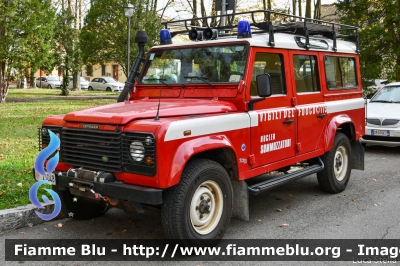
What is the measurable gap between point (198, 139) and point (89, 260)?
5.42ft

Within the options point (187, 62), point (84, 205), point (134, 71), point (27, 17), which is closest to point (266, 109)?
point (187, 62)

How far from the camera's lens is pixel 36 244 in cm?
501

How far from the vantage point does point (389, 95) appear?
12.2 meters

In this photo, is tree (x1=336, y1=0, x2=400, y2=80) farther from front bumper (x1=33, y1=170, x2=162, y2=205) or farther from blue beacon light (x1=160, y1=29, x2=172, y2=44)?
front bumper (x1=33, y1=170, x2=162, y2=205)

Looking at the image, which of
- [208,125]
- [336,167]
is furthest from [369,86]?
[208,125]

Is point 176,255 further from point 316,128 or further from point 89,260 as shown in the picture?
point 316,128

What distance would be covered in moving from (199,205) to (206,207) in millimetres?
87

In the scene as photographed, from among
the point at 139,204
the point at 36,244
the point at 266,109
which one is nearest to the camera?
the point at 139,204

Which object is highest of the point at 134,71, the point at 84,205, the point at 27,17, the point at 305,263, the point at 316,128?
the point at 27,17

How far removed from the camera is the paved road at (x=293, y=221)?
208 inches

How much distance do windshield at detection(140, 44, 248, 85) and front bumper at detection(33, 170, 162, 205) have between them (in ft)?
6.33

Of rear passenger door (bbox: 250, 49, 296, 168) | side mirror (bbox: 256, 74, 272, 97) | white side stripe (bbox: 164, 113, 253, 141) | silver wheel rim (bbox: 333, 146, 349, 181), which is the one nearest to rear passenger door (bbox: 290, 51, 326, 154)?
rear passenger door (bbox: 250, 49, 296, 168)

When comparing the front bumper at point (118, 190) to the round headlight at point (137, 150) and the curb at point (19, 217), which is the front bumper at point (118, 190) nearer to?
the round headlight at point (137, 150)

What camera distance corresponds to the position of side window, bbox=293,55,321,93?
6.32 metres
